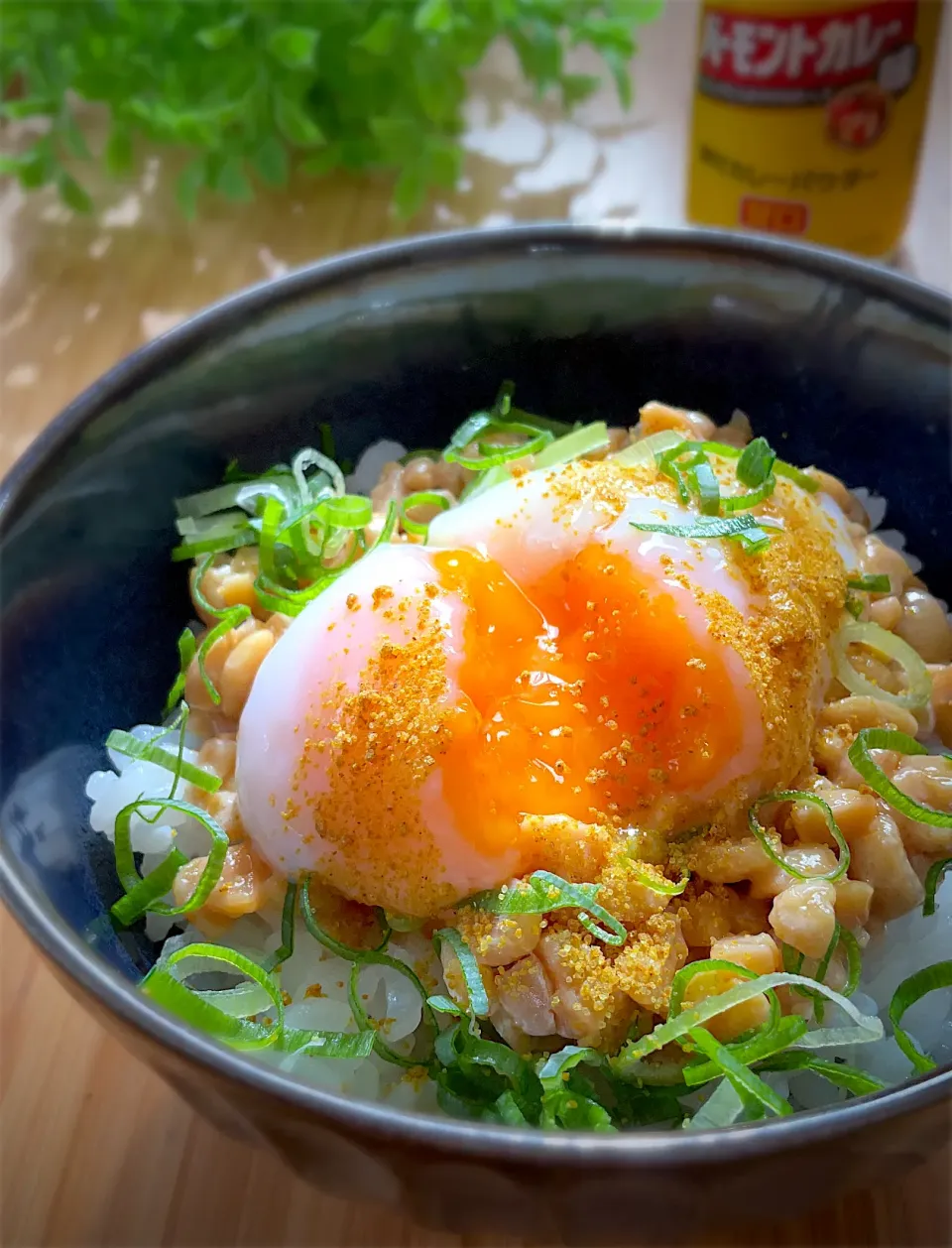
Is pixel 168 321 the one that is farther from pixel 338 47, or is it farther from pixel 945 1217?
pixel 945 1217

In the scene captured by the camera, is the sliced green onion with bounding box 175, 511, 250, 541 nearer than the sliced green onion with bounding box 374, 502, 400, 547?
No

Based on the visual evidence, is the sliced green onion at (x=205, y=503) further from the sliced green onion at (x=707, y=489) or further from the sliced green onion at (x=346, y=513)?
the sliced green onion at (x=707, y=489)

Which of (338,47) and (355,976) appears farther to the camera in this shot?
(338,47)

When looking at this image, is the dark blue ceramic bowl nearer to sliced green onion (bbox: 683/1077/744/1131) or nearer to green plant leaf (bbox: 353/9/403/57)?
sliced green onion (bbox: 683/1077/744/1131)

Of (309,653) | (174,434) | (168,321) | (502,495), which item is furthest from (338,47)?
(309,653)

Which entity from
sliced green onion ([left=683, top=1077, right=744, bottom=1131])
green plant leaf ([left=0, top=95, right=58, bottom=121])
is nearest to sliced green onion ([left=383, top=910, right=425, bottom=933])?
sliced green onion ([left=683, top=1077, right=744, bottom=1131])
